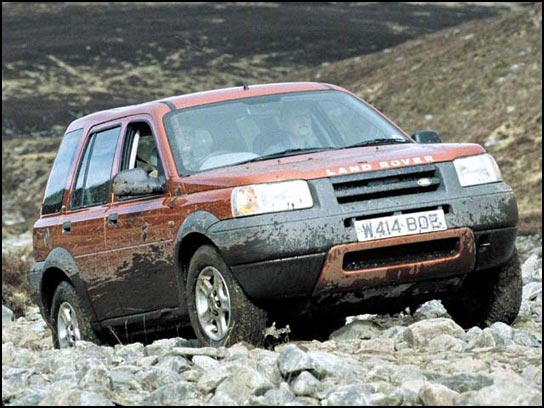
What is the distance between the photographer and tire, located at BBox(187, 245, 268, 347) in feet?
24.1

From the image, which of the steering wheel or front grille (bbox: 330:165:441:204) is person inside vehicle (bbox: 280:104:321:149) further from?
front grille (bbox: 330:165:441:204)

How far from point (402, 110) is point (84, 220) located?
31175mm

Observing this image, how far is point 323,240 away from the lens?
717 centimetres

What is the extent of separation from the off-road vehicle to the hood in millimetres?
11

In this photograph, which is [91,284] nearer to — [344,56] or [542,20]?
[542,20]

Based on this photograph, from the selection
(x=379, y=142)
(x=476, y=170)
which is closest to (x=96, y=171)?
(x=379, y=142)

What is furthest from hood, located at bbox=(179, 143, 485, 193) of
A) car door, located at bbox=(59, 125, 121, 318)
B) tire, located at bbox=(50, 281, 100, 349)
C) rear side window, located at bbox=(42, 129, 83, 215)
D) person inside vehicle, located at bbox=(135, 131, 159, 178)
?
rear side window, located at bbox=(42, 129, 83, 215)

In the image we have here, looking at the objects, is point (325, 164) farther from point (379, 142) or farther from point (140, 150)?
point (140, 150)

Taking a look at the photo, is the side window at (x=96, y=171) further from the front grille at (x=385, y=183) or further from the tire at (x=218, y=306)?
the front grille at (x=385, y=183)

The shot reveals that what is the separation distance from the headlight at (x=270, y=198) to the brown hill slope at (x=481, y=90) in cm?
1733

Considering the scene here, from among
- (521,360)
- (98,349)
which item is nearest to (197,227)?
(98,349)

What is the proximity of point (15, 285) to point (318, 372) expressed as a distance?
14233 millimetres

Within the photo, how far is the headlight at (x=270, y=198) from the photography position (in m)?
7.19

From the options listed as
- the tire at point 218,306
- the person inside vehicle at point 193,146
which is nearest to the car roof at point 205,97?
the person inside vehicle at point 193,146
